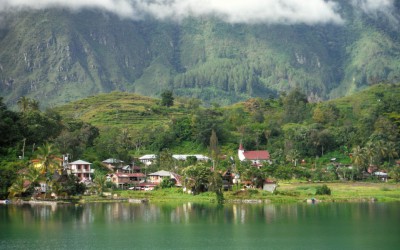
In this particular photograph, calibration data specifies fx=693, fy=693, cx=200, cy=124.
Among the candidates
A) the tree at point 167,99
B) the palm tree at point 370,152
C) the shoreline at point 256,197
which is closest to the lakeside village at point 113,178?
the shoreline at point 256,197

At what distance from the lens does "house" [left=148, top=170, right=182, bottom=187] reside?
304 ft

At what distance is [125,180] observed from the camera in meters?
97.2

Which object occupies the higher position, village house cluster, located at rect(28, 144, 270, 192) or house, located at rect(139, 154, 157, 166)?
house, located at rect(139, 154, 157, 166)

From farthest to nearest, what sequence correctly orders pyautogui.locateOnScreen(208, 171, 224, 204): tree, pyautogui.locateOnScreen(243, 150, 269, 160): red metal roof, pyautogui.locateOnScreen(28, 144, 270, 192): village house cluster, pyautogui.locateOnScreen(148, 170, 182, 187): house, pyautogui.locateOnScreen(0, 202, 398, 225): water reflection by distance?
1. pyautogui.locateOnScreen(243, 150, 269, 160): red metal roof
2. pyautogui.locateOnScreen(148, 170, 182, 187): house
3. pyautogui.locateOnScreen(28, 144, 270, 192): village house cluster
4. pyautogui.locateOnScreen(208, 171, 224, 204): tree
5. pyautogui.locateOnScreen(0, 202, 398, 225): water reflection

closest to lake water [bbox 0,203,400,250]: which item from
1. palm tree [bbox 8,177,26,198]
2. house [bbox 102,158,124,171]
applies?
palm tree [bbox 8,177,26,198]

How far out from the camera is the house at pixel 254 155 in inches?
4488

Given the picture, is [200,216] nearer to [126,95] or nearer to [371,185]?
[371,185]

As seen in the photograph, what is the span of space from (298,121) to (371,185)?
50.7 metres

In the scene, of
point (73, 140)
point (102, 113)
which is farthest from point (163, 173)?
point (102, 113)

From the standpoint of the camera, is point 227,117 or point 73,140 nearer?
point 73,140

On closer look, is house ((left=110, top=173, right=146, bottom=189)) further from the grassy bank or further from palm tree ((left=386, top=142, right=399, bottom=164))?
palm tree ((left=386, top=142, right=399, bottom=164))

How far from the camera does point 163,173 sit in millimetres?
96312

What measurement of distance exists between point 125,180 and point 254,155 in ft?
89.4

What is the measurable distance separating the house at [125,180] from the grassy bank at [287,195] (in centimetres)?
665
